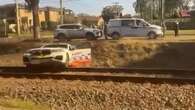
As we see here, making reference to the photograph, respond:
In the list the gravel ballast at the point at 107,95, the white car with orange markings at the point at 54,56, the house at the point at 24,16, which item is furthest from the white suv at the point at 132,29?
the house at the point at 24,16

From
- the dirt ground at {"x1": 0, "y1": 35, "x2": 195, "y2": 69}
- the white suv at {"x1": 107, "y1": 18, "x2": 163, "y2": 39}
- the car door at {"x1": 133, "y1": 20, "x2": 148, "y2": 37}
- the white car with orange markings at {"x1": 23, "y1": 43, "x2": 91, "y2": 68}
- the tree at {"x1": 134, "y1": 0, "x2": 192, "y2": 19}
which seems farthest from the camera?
the tree at {"x1": 134, "y1": 0, "x2": 192, "y2": 19}

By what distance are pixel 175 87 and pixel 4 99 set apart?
5.31m

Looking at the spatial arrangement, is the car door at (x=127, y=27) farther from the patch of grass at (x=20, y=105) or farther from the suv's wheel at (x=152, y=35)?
the patch of grass at (x=20, y=105)

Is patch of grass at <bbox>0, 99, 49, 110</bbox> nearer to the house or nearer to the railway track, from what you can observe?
the railway track

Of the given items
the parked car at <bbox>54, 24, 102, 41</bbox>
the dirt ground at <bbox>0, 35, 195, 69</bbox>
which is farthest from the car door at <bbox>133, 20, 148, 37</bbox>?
the dirt ground at <bbox>0, 35, 195, 69</bbox>

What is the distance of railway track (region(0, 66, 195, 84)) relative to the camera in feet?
55.7

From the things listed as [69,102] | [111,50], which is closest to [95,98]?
[69,102]

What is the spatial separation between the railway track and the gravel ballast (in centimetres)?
81

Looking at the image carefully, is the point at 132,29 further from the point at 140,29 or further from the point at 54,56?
the point at 54,56

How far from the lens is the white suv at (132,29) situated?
40.2 metres

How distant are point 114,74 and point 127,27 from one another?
20.8 metres

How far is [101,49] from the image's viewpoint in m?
30.3

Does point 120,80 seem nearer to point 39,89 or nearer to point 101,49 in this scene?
point 39,89

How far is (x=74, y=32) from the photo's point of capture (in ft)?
147
